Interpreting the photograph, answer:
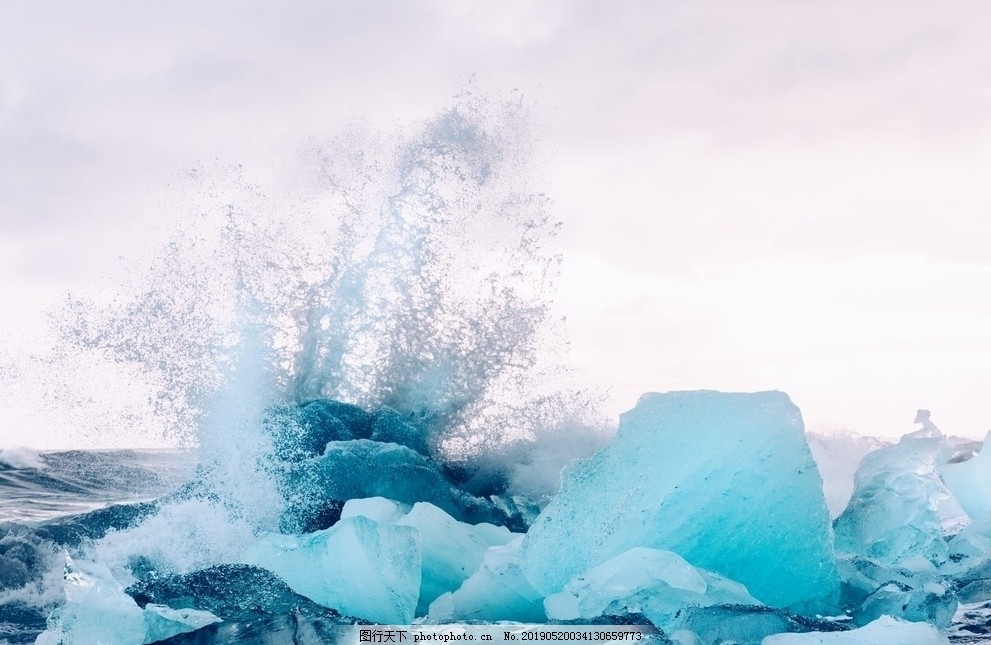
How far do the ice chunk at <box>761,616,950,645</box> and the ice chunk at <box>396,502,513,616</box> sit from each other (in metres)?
1.95

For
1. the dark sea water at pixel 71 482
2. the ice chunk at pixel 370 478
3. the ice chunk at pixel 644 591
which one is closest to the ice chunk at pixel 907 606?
the ice chunk at pixel 644 591

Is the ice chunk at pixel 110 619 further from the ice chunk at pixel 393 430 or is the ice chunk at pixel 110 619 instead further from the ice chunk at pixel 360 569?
the ice chunk at pixel 393 430

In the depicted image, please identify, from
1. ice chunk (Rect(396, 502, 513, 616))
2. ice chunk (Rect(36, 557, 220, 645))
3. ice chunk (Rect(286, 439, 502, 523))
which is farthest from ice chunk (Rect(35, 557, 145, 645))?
ice chunk (Rect(286, 439, 502, 523))

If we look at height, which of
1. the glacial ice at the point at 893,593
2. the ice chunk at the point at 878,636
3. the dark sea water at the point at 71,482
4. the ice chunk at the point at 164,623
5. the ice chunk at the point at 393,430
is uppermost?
the ice chunk at the point at 393,430

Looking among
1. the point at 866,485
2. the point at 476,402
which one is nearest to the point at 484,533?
the point at 866,485

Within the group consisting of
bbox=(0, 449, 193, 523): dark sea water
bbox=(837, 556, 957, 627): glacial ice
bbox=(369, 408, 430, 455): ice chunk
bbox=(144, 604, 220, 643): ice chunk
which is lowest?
bbox=(0, 449, 193, 523): dark sea water

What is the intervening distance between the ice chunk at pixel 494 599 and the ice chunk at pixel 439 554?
0.49 meters

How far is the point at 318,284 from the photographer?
436 inches

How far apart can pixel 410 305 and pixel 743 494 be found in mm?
6877

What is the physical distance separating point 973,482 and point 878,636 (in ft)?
15.5

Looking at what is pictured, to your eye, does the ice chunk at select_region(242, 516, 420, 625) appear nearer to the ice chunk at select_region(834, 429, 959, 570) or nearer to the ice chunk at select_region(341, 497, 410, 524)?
the ice chunk at select_region(341, 497, 410, 524)

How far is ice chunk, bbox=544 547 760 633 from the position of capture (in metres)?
3.92

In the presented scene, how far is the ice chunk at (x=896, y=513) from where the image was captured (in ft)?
19.4

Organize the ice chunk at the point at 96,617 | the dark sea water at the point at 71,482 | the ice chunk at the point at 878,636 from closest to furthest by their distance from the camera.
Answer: the ice chunk at the point at 878,636, the ice chunk at the point at 96,617, the dark sea water at the point at 71,482
